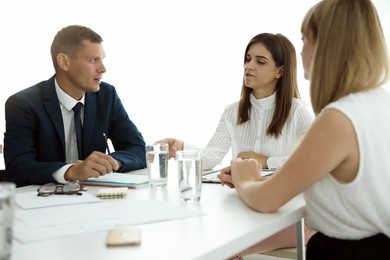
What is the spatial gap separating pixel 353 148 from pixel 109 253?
1.81 feet

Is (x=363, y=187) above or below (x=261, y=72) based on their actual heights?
below

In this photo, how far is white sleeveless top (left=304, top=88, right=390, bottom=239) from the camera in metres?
0.93

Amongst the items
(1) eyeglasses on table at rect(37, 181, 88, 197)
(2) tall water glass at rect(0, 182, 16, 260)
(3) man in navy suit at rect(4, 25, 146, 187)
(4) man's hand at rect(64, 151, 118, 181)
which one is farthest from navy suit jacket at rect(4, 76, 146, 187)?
(2) tall water glass at rect(0, 182, 16, 260)

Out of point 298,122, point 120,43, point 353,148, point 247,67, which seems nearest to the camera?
point 353,148

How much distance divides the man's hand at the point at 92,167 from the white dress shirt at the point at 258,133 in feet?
1.81

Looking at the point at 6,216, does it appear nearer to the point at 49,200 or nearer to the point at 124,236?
the point at 124,236

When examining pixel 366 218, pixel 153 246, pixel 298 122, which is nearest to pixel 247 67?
pixel 298 122

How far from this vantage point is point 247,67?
2268 mm

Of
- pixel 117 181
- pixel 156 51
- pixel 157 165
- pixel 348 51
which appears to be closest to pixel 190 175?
pixel 157 165

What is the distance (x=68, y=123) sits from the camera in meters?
1.96

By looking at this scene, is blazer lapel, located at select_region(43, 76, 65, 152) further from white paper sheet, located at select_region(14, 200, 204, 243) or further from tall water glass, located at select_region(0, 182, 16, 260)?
tall water glass, located at select_region(0, 182, 16, 260)

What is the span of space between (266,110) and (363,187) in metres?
1.29

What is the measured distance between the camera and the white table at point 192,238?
70cm

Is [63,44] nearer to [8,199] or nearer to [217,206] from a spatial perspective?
[217,206]
